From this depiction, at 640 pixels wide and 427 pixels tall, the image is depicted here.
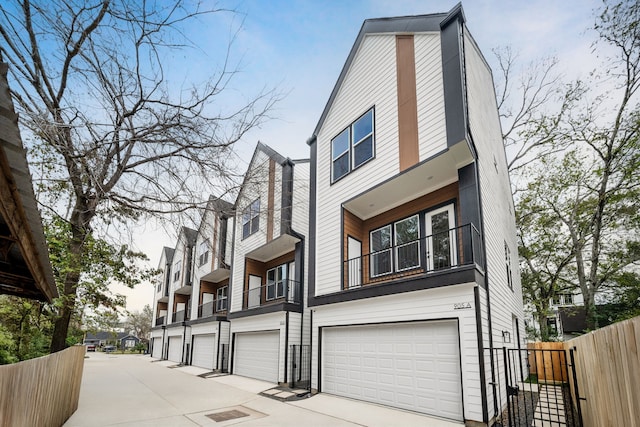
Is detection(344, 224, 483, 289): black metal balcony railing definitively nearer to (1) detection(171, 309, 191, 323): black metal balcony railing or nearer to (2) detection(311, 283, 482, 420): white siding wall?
(2) detection(311, 283, 482, 420): white siding wall

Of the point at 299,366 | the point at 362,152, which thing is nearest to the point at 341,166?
the point at 362,152

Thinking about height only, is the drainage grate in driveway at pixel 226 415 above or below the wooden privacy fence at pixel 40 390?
below

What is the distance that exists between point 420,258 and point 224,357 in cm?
1194

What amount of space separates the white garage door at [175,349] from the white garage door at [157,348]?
387cm

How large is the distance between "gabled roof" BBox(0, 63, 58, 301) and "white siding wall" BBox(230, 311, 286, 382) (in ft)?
28.1

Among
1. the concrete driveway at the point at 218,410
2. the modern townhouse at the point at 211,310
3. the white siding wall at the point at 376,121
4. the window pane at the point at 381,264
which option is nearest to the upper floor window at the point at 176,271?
the modern townhouse at the point at 211,310

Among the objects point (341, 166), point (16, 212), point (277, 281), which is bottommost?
point (16, 212)

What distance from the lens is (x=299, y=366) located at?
12273mm

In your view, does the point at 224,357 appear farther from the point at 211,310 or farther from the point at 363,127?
the point at 363,127

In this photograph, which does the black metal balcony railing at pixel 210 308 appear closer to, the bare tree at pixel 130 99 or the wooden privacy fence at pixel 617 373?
the bare tree at pixel 130 99

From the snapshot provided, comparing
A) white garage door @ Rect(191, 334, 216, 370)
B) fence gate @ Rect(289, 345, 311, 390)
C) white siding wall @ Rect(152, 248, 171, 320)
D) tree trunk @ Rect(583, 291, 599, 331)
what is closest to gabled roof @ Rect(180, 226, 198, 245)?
fence gate @ Rect(289, 345, 311, 390)

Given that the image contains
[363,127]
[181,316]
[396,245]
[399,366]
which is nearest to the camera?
[399,366]

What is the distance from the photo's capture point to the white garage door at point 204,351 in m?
18.0

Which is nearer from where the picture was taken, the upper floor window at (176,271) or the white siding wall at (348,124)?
the white siding wall at (348,124)
